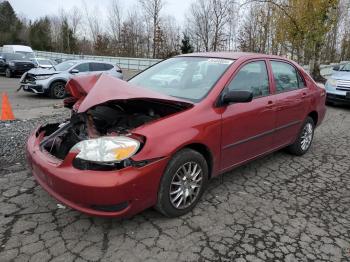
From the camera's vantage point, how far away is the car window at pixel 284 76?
4723 mm

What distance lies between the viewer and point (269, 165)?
5.11 metres

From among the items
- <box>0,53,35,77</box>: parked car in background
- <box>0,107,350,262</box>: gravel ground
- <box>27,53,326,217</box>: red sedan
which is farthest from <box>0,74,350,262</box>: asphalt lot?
<box>0,53,35,77</box>: parked car in background

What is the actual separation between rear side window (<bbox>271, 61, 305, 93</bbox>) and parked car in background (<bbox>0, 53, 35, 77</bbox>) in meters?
19.3

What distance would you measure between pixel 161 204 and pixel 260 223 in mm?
1051

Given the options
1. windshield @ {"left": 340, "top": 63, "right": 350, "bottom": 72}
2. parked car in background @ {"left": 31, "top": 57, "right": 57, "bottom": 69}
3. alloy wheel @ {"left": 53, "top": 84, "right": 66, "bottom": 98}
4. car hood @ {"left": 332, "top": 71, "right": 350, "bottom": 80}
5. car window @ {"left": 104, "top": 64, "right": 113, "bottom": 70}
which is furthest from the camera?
parked car in background @ {"left": 31, "top": 57, "right": 57, "bottom": 69}

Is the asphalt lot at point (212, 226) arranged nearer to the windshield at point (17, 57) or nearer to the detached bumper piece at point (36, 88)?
the detached bumper piece at point (36, 88)

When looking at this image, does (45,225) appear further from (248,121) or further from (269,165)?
(269,165)

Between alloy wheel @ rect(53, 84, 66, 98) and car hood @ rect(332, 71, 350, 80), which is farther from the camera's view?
alloy wheel @ rect(53, 84, 66, 98)

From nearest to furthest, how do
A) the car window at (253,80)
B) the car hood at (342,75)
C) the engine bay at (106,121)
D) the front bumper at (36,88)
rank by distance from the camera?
the engine bay at (106,121) → the car window at (253,80) → the car hood at (342,75) → the front bumper at (36,88)

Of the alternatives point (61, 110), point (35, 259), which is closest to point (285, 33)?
point (61, 110)

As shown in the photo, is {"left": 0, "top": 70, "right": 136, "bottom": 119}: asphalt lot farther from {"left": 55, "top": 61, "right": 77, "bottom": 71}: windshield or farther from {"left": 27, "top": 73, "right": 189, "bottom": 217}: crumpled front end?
{"left": 27, "top": 73, "right": 189, "bottom": 217}: crumpled front end

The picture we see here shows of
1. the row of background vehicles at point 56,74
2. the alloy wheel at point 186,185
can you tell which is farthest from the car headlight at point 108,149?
the row of background vehicles at point 56,74

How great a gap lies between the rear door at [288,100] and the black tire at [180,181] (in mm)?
1601

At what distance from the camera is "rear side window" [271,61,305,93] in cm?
473
